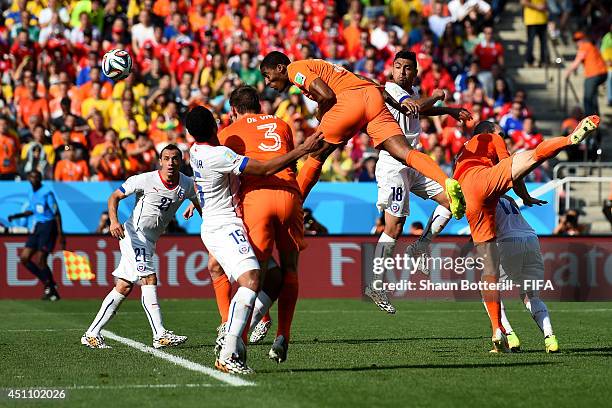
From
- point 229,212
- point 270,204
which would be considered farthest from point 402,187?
point 229,212

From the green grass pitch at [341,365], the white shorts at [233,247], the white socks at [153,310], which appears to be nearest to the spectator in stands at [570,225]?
the green grass pitch at [341,365]

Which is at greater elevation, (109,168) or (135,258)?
(109,168)

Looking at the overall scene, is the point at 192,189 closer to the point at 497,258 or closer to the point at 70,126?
the point at 497,258

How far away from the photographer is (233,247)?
A: 1052 cm

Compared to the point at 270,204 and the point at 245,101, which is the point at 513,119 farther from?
the point at 270,204

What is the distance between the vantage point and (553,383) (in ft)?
33.1

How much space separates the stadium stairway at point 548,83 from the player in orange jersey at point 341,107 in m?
13.9

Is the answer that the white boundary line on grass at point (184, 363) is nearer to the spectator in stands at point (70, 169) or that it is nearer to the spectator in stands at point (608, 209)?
the spectator in stands at point (70, 169)

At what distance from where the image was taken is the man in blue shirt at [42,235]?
71.3ft

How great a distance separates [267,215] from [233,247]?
0.55 m

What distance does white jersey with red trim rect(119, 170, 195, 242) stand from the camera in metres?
13.8

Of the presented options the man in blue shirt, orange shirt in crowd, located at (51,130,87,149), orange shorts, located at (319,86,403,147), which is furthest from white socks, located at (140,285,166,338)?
orange shirt in crowd, located at (51,130,87,149)

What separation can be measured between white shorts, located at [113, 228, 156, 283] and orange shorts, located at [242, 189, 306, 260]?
3017 mm

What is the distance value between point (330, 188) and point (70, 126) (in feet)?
17.6
